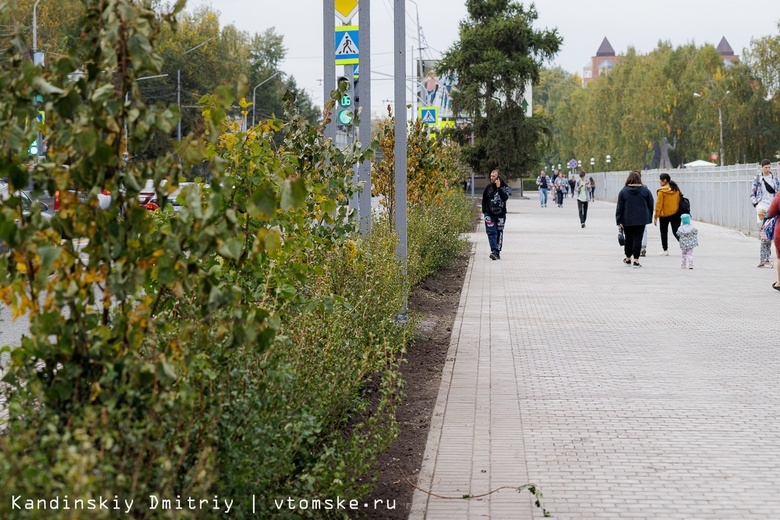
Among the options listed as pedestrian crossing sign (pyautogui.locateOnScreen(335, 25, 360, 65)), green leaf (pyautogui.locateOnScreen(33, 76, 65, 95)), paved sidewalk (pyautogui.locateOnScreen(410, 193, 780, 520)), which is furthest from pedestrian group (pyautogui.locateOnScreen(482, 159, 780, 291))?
green leaf (pyautogui.locateOnScreen(33, 76, 65, 95))

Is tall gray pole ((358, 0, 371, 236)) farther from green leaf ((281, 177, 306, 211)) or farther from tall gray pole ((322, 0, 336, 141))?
green leaf ((281, 177, 306, 211))

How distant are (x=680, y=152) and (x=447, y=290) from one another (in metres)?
76.9

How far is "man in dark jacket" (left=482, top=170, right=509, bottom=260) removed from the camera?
21.3 m

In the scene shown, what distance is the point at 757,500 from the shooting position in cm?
559

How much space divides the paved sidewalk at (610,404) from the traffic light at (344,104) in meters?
2.28

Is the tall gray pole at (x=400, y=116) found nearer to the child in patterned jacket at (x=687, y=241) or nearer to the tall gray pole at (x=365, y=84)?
the tall gray pole at (x=365, y=84)

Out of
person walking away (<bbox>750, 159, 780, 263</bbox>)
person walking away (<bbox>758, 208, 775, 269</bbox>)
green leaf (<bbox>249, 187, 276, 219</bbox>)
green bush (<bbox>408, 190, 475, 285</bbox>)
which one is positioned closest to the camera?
green leaf (<bbox>249, 187, 276, 219</bbox>)

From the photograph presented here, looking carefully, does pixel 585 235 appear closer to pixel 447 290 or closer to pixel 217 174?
pixel 447 290

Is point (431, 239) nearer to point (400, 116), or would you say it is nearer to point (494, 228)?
point (494, 228)

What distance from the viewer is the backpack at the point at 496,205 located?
21.2 m

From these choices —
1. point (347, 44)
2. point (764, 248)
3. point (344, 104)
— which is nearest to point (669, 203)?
point (764, 248)

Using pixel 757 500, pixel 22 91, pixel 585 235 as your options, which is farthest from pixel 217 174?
pixel 585 235

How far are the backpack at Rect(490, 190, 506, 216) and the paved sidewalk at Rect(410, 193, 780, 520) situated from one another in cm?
473

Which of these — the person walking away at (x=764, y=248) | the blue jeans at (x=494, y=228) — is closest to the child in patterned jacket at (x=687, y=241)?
the person walking away at (x=764, y=248)
